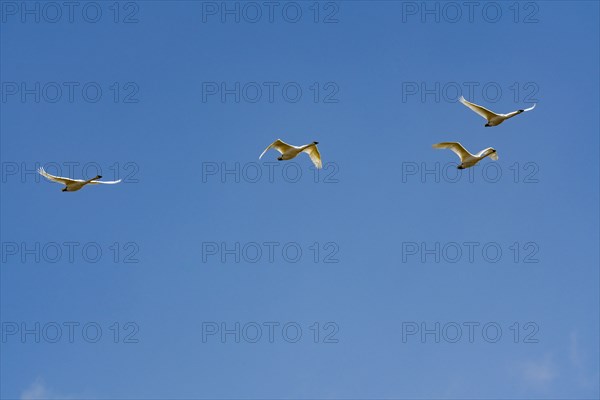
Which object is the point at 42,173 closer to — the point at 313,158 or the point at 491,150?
the point at 313,158

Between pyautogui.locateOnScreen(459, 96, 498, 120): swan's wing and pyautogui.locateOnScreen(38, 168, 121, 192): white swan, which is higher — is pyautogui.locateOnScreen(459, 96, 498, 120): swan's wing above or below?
above

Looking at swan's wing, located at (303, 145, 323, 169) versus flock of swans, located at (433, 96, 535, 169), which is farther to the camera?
swan's wing, located at (303, 145, 323, 169)

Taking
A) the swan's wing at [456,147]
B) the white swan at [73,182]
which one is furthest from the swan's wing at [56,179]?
the swan's wing at [456,147]

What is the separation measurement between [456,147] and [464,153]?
0.73 meters

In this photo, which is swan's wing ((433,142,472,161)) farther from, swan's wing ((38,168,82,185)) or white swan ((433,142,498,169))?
swan's wing ((38,168,82,185))

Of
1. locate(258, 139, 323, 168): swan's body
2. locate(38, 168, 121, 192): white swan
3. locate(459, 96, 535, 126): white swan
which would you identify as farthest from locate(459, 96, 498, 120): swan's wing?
locate(38, 168, 121, 192): white swan

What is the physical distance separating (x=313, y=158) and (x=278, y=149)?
424cm

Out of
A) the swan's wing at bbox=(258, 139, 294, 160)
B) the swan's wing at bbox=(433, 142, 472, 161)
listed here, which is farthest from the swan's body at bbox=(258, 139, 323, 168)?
the swan's wing at bbox=(433, 142, 472, 161)

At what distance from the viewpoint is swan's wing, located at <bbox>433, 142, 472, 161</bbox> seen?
252 ft

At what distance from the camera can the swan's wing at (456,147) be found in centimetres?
7688

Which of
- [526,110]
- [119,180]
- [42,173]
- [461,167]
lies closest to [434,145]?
[461,167]

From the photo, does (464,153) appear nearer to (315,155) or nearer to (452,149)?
(452,149)

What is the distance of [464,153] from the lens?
253 feet

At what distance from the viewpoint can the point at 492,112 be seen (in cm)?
7531
